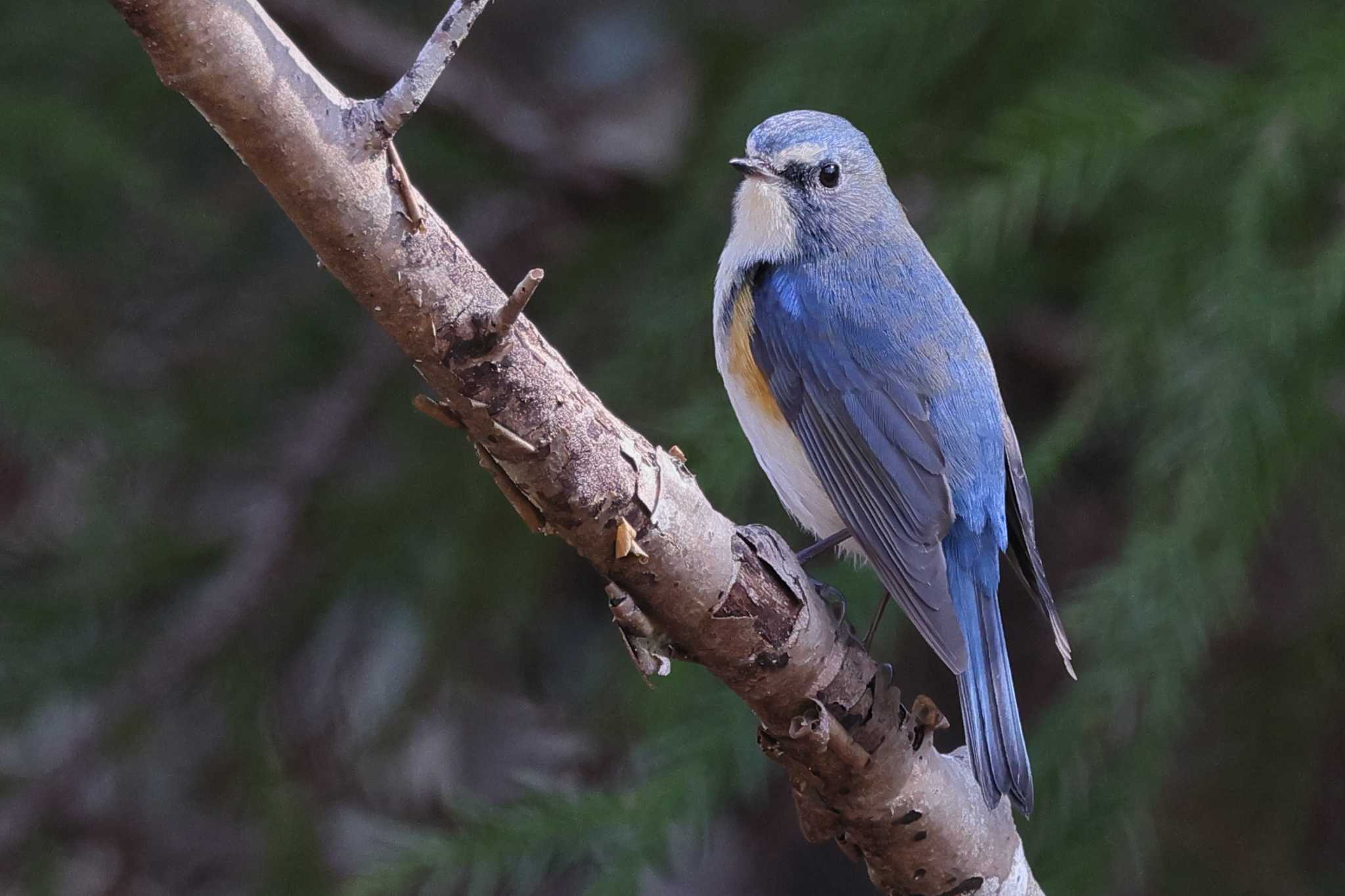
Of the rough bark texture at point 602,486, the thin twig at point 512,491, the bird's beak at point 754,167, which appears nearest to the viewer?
the rough bark texture at point 602,486

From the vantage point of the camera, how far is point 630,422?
326cm

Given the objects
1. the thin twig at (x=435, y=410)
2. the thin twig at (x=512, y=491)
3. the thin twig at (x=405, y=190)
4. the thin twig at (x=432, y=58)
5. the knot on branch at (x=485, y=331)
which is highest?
the thin twig at (x=432, y=58)

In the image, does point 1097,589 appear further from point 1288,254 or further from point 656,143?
point 656,143

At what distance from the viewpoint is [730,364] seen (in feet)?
9.44

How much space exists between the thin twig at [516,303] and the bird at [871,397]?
1108 millimetres

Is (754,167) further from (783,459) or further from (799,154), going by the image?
(783,459)

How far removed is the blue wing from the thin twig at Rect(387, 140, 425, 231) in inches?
48.6

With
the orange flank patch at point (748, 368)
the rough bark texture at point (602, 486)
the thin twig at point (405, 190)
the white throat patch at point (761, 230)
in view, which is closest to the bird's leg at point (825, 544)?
the orange flank patch at point (748, 368)

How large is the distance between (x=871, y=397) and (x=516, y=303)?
1339 millimetres

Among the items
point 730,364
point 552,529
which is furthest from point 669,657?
point 730,364

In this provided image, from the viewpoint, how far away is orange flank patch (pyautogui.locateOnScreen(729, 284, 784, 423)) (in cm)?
284

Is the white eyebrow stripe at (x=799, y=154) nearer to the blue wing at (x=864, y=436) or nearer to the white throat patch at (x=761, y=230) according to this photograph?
the white throat patch at (x=761, y=230)

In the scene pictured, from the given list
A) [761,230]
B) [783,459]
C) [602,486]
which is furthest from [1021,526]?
[602,486]

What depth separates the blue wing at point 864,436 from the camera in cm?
253
